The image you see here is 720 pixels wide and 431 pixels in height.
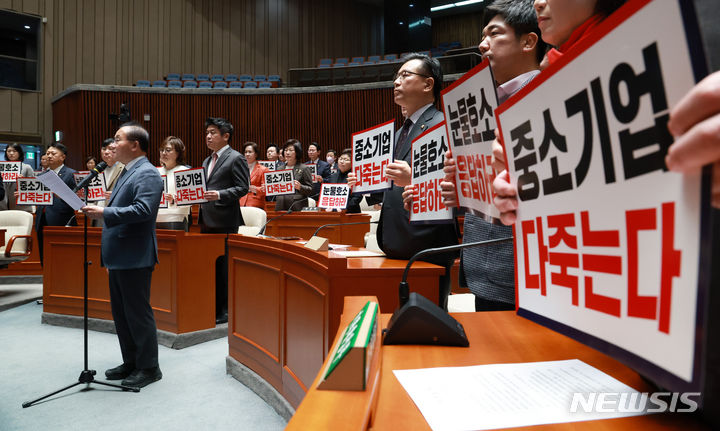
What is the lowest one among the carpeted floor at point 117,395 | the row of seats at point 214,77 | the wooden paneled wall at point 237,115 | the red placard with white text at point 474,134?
the carpeted floor at point 117,395

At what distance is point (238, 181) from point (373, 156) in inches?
74.7

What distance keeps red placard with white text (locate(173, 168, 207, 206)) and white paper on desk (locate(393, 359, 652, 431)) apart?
9.61 feet

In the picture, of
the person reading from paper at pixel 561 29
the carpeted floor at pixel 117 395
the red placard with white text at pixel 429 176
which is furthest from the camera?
the carpeted floor at pixel 117 395

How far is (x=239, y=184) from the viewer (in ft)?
11.8

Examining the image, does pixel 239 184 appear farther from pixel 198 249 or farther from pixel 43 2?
pixel 43 2

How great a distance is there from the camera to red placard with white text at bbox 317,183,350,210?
4438 mm

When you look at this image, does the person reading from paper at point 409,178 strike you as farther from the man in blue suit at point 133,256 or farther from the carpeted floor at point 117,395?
the man in blue suit at point 133,256

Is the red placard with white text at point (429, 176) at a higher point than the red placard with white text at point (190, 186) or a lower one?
lower

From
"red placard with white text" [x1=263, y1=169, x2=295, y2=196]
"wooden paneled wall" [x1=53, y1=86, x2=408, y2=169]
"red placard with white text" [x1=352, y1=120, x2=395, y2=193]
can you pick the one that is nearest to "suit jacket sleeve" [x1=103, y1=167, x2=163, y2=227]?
"red placard with white text" [x1=352, y1=120, x2=395, y2=193]

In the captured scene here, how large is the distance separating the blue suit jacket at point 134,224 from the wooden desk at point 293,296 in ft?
Answer: 1.49

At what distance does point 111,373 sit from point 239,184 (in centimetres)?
155

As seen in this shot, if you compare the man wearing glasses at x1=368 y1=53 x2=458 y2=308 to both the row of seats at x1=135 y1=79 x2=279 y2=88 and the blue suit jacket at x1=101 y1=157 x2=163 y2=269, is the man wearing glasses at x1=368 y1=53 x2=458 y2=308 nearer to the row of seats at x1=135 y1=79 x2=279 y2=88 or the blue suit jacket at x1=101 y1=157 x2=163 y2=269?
the blue suit jacket at x1=101 y1=157 x2=163 y2=269

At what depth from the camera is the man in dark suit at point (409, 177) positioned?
1.59 metres

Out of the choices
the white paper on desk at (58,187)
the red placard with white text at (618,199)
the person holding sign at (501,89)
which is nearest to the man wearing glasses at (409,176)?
the person holding sign at (501,89)
